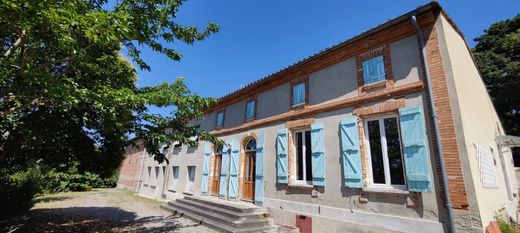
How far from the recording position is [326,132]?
750cm

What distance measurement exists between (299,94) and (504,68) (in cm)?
1745

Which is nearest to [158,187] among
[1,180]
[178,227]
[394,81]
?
[1,180]

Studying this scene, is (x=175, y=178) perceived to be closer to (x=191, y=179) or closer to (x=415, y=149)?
(x=191, y=179)

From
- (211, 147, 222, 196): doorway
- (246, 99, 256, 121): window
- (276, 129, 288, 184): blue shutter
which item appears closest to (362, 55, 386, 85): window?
(276, 129, 288, 184): blue shutter

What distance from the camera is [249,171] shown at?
10.5 meters

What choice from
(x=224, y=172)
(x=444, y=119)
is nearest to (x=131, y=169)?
(x=224, y=172)

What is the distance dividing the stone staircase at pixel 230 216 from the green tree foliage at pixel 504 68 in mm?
18472

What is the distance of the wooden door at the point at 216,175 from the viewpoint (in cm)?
1199

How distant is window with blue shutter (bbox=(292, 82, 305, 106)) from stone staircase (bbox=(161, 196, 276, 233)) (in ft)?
13.2

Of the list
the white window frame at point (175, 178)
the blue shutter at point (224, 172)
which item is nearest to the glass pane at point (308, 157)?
the blue shutter at point (224, 172)

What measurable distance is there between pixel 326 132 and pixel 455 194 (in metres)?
3.37

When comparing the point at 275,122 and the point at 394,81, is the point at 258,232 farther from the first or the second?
the point at 394,81

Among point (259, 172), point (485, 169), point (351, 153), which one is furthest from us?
point (259, 172)

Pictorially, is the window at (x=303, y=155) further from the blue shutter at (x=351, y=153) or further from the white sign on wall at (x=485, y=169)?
the white sign on wall at (x=485, y=169)
